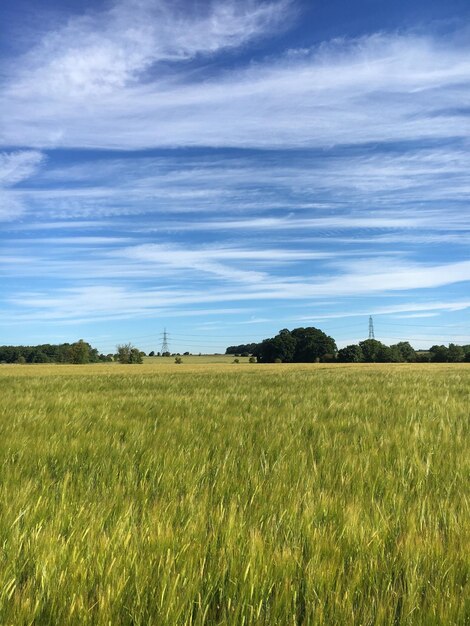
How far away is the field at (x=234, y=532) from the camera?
1.57 metres

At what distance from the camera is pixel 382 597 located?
1.64m

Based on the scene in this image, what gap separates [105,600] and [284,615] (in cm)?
58

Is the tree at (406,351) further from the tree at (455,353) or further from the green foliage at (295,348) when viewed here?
the green foliage at (295,348)

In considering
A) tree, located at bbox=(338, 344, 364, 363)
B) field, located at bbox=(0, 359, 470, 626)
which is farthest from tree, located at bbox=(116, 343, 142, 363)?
field, located at bbox=(0, 359, 470, 626)

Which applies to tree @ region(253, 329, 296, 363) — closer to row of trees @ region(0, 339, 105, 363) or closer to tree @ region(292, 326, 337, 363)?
tree @ region(292, 326, 337, 363)

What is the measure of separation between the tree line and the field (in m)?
100

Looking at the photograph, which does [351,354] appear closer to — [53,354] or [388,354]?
[388,354]

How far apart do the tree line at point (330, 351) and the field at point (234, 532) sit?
3952 inches

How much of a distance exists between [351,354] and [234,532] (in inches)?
4078

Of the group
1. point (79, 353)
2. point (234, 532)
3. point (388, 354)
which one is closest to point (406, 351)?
point (388, 354)

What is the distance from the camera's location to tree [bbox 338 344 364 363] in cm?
10212

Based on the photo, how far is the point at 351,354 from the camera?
335 ft

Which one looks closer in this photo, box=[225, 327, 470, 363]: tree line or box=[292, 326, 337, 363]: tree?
box=[225, 327, 470, 363]: tree line

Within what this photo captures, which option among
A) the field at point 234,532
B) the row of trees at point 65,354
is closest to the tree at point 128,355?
the row of trees at point 65,354
